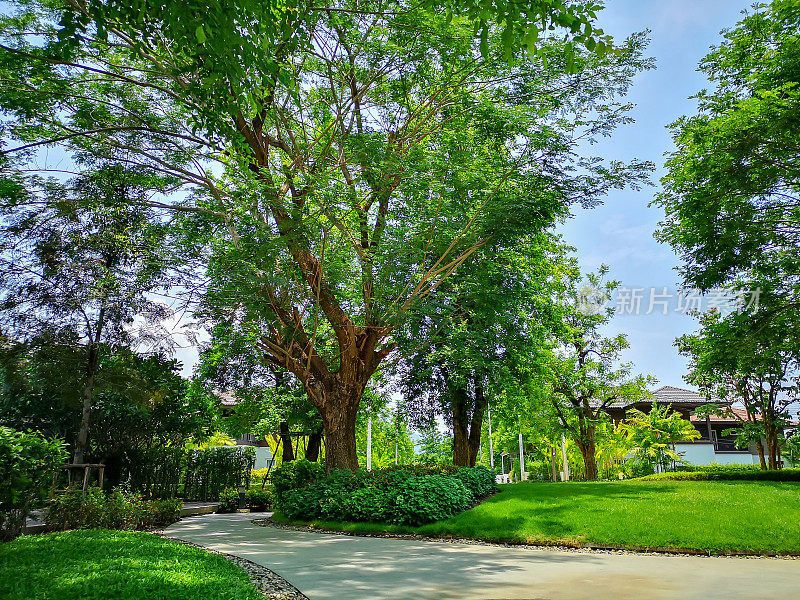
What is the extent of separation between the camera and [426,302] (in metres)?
13.0

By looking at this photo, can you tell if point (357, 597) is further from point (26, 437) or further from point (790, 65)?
point (790, 65)

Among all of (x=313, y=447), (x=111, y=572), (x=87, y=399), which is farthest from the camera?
(x=313, y=447)

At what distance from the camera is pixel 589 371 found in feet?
88.0

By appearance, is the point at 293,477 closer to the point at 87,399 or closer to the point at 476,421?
the point at 87,399

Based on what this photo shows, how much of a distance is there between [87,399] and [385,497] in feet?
23.0

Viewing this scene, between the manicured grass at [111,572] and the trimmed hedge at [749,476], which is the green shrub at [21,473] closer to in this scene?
the manicured grass at [111,572]

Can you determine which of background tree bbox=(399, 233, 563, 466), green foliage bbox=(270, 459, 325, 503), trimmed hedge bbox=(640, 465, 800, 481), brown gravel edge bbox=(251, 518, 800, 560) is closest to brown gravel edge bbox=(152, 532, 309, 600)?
brown gravel edge bbox=(251, 518, 800, 560)

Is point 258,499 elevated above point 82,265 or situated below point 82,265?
below

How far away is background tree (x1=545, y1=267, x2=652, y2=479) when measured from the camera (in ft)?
87.4

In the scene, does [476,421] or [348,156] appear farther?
[476,421]

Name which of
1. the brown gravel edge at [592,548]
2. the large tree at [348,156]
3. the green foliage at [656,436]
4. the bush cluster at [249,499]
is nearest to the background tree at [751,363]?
the green foliage at [656,436]

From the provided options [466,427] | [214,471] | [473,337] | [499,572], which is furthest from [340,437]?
[499,572]

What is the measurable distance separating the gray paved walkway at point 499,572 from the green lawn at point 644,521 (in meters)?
0.87

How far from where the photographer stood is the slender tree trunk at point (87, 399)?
40.8 feet
